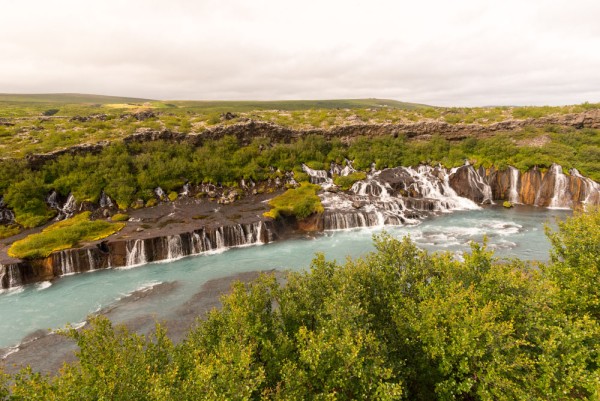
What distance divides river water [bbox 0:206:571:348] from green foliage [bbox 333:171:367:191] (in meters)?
17.2

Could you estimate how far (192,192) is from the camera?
6400cm

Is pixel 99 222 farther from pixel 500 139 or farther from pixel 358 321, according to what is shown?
pixel 500 139

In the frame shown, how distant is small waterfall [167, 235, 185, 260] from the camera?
44656 millimetres

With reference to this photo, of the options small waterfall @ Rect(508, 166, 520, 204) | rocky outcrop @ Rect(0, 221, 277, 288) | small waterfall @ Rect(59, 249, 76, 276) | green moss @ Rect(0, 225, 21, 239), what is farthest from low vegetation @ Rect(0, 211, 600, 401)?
small waterfall @ Rect(508, 166, 520, 204)

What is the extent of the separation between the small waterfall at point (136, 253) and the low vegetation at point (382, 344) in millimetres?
27975

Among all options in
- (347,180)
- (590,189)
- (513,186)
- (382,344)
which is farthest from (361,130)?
(382,344)

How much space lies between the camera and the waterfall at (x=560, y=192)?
2356 inches

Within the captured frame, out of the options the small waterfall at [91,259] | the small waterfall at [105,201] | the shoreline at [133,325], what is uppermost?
the small waterfall at [105,201]

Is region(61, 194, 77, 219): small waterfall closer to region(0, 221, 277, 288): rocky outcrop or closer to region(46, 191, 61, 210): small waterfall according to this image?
region(46, 191, 61, 210): small waterfall

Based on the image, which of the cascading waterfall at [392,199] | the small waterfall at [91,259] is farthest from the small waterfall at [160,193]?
the cascading waterfall at [392,199]

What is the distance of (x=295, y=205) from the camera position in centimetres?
5459

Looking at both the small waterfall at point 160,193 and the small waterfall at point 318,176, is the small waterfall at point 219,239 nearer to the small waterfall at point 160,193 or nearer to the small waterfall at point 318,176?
the small waterfall at point 160,193

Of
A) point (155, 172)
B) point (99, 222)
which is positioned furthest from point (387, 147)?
point (99, 222)

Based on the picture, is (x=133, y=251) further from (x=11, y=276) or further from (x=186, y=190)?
(x=186, y=190)
